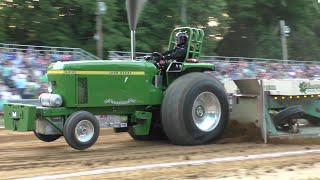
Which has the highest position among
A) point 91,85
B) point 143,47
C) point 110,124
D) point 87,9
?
point 87,9

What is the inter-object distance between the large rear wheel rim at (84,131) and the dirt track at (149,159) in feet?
0.79

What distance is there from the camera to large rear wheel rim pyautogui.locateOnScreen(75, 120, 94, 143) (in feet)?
25.8

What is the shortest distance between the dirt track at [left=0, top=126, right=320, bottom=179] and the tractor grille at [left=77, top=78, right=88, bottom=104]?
828mm

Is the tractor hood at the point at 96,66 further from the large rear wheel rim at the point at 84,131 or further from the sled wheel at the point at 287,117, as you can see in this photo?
the sled wheel at the point at 287,117

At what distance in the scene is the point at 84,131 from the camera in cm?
796

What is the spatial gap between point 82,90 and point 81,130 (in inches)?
25.9

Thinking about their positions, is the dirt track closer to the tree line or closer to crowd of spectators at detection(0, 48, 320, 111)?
crowd of spectators at detection(0, 48, 320, 111)

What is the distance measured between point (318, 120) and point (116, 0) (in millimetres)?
21055

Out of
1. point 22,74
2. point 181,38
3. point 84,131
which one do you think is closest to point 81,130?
point 84,131

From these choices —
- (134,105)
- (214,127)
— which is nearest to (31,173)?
(134,105)

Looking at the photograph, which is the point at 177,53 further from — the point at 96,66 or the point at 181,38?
the point at 96,66

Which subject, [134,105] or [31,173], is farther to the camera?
[134,105]

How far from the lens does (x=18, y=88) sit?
17781mm

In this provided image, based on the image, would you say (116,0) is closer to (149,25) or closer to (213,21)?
(149,25)
